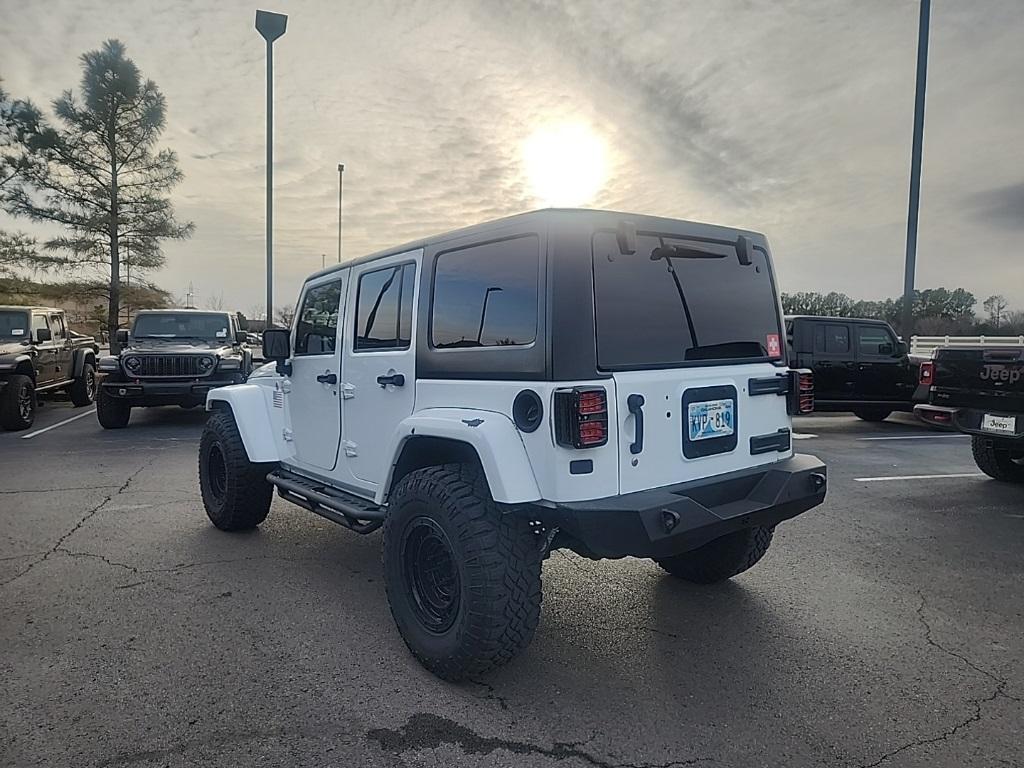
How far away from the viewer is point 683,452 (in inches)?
123

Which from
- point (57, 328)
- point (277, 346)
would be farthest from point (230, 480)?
point (57, 328)

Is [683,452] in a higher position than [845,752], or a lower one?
higher

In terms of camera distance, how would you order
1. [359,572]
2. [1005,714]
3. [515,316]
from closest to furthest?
[1005,714]
[515,316]
[359,572]

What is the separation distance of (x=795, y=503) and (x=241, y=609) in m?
2.96

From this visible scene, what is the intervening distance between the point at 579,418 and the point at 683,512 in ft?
1.99

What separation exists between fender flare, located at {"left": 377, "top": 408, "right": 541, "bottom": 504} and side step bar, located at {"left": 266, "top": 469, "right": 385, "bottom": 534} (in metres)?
0.82

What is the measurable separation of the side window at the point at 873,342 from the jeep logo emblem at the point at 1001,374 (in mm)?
5597

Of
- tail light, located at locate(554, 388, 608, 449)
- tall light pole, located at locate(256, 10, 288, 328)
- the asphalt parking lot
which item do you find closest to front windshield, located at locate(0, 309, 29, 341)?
tall light pole, located at locate(256, 10, 288, 328)

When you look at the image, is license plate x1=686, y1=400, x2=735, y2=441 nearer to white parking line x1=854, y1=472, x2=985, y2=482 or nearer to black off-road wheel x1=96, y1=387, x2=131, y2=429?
white parking line x1=854, y1=472, x2=985, y2=482

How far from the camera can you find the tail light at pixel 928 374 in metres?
7.06

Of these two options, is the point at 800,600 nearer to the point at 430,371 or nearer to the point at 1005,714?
the point at 1005,714

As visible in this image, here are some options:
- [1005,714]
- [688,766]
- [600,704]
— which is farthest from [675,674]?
[1005,714]

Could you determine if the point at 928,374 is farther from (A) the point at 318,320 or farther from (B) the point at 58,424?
(B) the point at 58,424

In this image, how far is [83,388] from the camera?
14.0 meters
